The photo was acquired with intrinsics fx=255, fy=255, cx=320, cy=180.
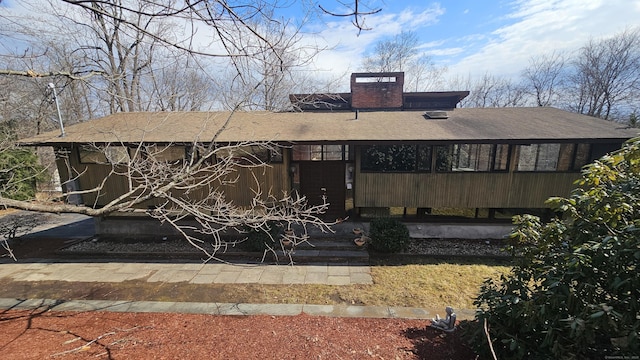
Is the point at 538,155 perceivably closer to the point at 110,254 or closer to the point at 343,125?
the point at 343,125

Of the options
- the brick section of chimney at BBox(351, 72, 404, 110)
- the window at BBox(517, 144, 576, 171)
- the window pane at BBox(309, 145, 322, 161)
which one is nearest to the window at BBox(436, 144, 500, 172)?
the window at BBox(517, 144, 576, 171)

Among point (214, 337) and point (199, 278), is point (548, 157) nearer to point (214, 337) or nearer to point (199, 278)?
point (214, 337)

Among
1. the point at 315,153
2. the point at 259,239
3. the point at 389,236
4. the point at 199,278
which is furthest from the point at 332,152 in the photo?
the point at 199,278

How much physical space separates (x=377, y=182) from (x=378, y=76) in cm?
1457

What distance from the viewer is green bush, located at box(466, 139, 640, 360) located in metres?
2.41

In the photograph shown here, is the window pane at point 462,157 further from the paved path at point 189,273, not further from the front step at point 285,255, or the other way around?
the paved path at point 189,273

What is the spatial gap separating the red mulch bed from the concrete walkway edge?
0.17 meters

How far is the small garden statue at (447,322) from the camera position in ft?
14.7

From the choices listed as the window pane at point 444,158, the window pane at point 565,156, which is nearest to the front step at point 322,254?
the window pane at point 444,158

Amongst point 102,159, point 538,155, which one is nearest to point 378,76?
point 538,155

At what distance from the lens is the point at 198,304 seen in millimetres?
5484

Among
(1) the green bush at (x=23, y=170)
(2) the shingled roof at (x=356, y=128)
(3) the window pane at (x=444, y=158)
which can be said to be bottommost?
(1) the green bush at (x=23, y=170)

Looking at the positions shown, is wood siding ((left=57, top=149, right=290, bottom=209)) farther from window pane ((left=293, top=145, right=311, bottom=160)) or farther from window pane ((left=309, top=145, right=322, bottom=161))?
window pane ((left=309, top=145, right=322, bottom=161))

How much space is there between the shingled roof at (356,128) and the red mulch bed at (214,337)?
435 cm
